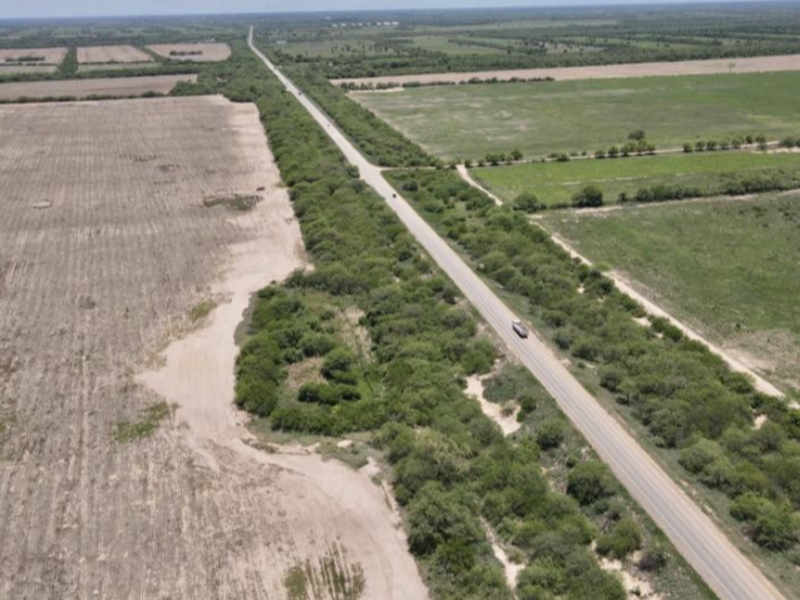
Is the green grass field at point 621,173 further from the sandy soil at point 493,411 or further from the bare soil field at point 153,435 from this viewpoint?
the sandy soil at point 493,411

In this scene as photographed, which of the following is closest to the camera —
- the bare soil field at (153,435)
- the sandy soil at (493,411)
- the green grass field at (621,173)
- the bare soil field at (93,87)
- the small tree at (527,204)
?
the bare soil field at (153,435)

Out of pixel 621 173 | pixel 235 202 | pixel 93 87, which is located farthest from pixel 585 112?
pixel 93 87

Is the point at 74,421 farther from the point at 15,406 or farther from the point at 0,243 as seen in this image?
the point at 0,243

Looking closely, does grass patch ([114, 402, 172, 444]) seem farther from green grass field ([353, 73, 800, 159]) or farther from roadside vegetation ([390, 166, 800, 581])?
green grass field ([353, 73, 800, 159])

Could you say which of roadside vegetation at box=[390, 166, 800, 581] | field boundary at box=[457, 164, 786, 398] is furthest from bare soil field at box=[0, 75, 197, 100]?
roadside vegetation at box=[390, 166, 800, 581]

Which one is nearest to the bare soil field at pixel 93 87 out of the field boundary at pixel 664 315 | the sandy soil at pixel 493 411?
the field boundary at pixel 664 315

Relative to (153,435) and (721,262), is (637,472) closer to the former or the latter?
(153,435)

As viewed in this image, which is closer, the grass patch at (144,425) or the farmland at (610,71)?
the grass patch at (144,425)
